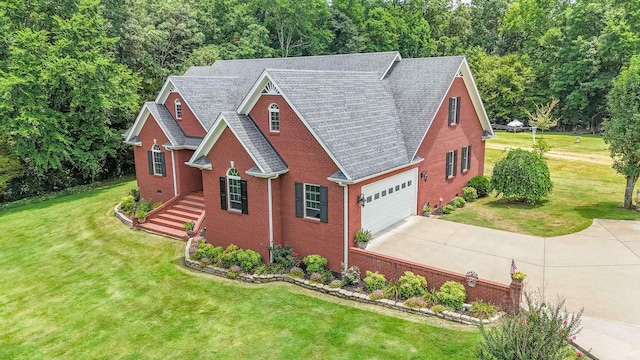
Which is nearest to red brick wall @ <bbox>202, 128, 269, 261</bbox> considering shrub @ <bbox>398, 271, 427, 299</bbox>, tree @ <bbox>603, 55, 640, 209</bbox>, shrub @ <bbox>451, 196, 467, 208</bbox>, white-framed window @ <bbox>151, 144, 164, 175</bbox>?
shrub @ <bbox>398, 271, 427, 299</bbox>

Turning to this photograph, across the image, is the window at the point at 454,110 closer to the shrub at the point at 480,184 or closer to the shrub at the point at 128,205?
the shrub at the point at 480,184

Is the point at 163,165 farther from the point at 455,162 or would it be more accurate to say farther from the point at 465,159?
the point at 465,159

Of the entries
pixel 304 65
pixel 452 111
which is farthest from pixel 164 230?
pixel 452 111

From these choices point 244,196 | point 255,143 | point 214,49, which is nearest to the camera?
point 255,143

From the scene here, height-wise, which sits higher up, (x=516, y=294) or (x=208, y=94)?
(x=208, y=94)

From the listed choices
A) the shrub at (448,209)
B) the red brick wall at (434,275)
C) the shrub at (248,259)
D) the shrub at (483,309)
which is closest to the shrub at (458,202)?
the shrub at (448,209)

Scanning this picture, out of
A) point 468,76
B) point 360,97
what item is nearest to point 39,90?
point 360,97

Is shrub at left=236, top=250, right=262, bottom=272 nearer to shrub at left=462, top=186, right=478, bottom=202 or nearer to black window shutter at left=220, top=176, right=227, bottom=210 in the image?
black window shutter at left=220, top=176, right=227, bottom=210
